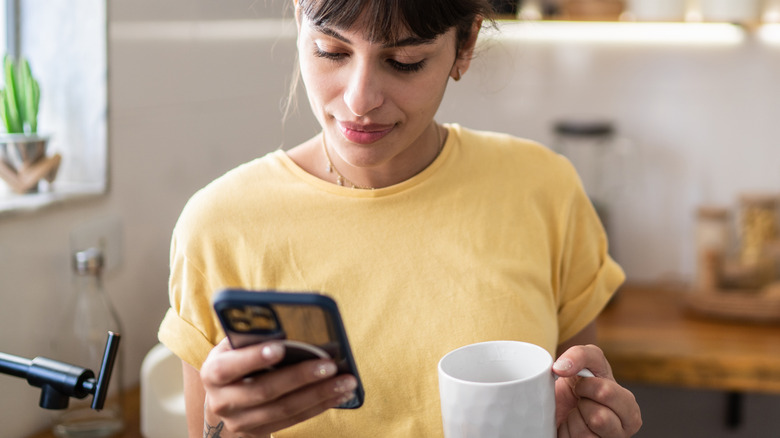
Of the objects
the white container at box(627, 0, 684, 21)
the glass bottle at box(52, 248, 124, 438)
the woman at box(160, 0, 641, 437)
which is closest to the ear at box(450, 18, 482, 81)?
the woman at box(160, 0, 641, 437)

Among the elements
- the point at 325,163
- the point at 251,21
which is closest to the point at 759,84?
the point at 251,21

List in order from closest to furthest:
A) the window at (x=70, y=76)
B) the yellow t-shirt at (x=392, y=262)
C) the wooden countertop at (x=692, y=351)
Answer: the yellow t-shirt at (x=392, y=262), the window at (x=70, y=76), the wooden countertop at (x=692, y=351)

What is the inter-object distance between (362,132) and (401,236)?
0.52 ft

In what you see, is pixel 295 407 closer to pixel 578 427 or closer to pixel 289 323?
pixel 289 323

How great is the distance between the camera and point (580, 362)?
0.72 m

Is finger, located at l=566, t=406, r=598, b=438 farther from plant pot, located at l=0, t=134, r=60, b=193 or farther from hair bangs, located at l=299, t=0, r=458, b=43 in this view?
plant pot, located at l=0, t=134, r=60, b=193

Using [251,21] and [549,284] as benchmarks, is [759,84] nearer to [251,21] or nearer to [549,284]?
[251,21]

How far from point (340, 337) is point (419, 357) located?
1.03 feet

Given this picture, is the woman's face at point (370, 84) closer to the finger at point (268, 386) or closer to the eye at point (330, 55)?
the eye at point (330, 55)

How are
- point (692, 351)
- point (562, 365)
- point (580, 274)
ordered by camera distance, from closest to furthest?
point (562, 365) → point (580, 274) → point (692, 351)

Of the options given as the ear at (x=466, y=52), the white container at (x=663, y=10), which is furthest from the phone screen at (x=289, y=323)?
the white container at (x=663, y=10)

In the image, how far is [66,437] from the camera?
1260mm

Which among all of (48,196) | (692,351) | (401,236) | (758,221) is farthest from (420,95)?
(758,221)

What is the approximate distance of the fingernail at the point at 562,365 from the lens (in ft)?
2.26
